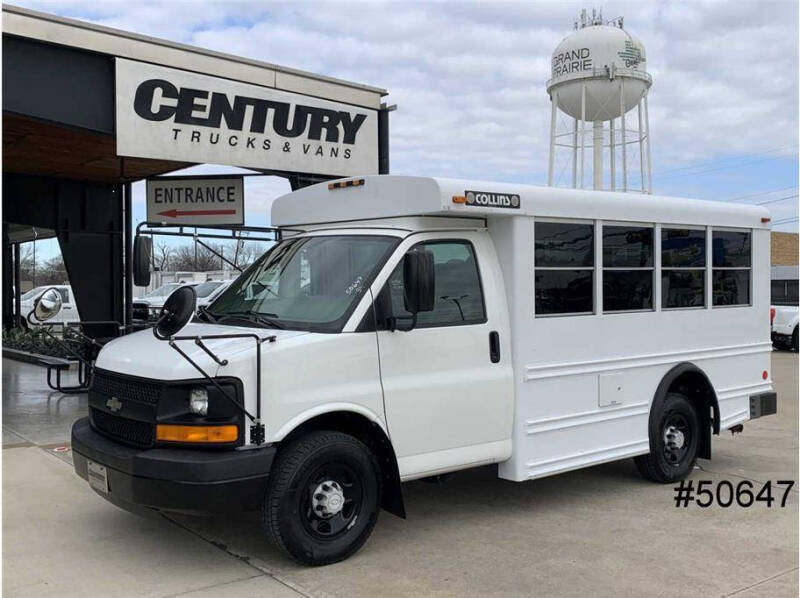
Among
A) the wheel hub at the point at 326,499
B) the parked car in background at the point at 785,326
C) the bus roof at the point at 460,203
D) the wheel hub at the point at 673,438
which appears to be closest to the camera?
the wheel hub at the point at 326,499

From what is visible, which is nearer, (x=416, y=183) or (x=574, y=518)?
(x=416, y=183)

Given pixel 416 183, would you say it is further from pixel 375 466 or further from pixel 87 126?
pixel 87 126

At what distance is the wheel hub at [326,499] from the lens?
5.11 metres

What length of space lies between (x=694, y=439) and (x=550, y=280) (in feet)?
7.86

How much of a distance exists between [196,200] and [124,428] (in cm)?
696

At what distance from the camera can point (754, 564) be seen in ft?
17.3

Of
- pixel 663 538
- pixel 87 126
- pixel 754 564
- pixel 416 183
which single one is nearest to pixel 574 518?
pixel 663 538

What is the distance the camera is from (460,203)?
5.64 m

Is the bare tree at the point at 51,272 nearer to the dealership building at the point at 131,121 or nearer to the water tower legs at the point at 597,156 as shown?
the water tower legs at the point at 597,156

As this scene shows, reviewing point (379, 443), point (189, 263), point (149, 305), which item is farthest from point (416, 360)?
point (189, 263)

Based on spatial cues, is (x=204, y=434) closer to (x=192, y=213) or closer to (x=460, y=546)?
(x=460, y=546)

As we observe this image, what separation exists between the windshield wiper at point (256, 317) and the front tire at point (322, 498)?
2.56 ft

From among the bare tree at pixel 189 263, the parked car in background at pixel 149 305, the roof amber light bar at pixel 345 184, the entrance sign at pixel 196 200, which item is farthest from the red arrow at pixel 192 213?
the bare tree at pixel 189 263

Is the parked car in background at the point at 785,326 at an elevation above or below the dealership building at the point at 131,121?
below
